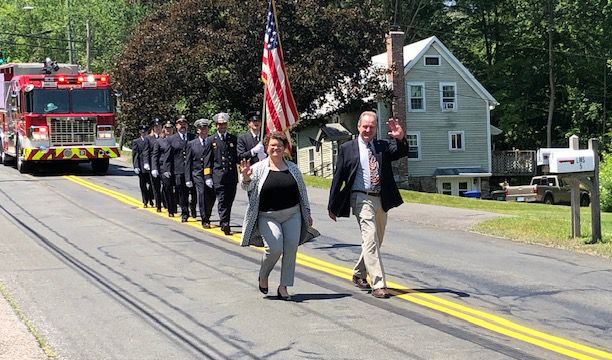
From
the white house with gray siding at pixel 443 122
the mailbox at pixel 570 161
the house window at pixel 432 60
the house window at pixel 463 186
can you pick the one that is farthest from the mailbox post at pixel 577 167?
the house window at pixel 463 186

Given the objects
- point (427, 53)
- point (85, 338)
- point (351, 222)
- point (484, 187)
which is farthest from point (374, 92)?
point (85, 338)

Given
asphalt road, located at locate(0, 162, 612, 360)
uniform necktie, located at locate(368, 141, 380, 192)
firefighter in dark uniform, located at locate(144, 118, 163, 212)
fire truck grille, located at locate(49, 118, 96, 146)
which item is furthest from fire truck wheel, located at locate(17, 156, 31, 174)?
uniform necktie, located at locate(368, 141, 380, 192)

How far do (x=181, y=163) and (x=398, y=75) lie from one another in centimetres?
3038

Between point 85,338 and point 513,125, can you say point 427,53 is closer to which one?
point 513,125

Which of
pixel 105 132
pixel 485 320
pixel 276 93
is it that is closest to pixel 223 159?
pixel 276 93

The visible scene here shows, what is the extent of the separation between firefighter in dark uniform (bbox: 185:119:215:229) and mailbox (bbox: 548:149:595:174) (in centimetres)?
571

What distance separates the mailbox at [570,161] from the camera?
13859 millimetres

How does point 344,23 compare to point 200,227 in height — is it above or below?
above

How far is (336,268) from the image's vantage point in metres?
12.1

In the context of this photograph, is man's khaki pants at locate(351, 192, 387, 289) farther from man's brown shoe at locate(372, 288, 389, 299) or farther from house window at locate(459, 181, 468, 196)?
house window at locate(459, 181, 468, 196)

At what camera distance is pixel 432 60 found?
166ft

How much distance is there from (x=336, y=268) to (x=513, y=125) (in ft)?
166

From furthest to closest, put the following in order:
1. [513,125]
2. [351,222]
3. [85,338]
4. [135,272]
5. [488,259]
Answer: [513,125] < [351,222] < [488,259] < [135,272] < [85,338]

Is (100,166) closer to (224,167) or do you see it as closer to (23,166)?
(23,166)
